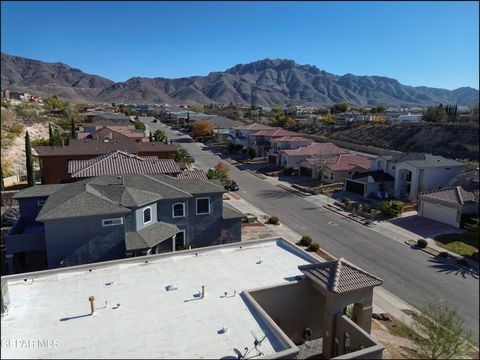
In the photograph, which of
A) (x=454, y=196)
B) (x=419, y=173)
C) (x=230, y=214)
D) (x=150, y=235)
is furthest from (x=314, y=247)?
(x=419, y=173)

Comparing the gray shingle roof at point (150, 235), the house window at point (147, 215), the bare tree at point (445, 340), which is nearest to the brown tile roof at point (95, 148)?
the house window at point (147, 215)

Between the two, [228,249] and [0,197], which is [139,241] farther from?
[0,197]

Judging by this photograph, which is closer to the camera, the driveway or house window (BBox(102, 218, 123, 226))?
house window (BBox(102, 218, 123, 226))

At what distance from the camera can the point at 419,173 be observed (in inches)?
1773

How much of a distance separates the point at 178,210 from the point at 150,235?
3584 millimetres

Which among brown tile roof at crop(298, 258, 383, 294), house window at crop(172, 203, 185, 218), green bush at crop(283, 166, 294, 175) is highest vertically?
house window at crop(172, 203, 185, 218)

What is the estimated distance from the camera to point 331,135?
10469 cm

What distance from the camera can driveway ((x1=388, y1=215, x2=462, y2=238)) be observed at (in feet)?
115

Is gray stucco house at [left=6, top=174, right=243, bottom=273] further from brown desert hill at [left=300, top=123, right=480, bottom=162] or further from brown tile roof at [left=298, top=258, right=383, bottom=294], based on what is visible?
brown desert hill at [left=300, top=123, right=480, bottom=162]

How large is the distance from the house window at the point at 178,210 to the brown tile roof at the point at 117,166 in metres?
8.83

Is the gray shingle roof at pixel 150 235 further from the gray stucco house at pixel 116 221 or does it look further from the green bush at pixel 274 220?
the green bush at pixel 274 220

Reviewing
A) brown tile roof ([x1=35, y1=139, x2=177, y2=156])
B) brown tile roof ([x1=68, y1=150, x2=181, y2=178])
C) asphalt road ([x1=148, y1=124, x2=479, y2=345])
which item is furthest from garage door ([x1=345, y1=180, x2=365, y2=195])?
brown tile roof ([x1=68, y1=150, x2=181, y2=178])

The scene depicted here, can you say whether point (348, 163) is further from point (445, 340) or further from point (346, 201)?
point (445, 340)

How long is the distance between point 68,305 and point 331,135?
320 feet
